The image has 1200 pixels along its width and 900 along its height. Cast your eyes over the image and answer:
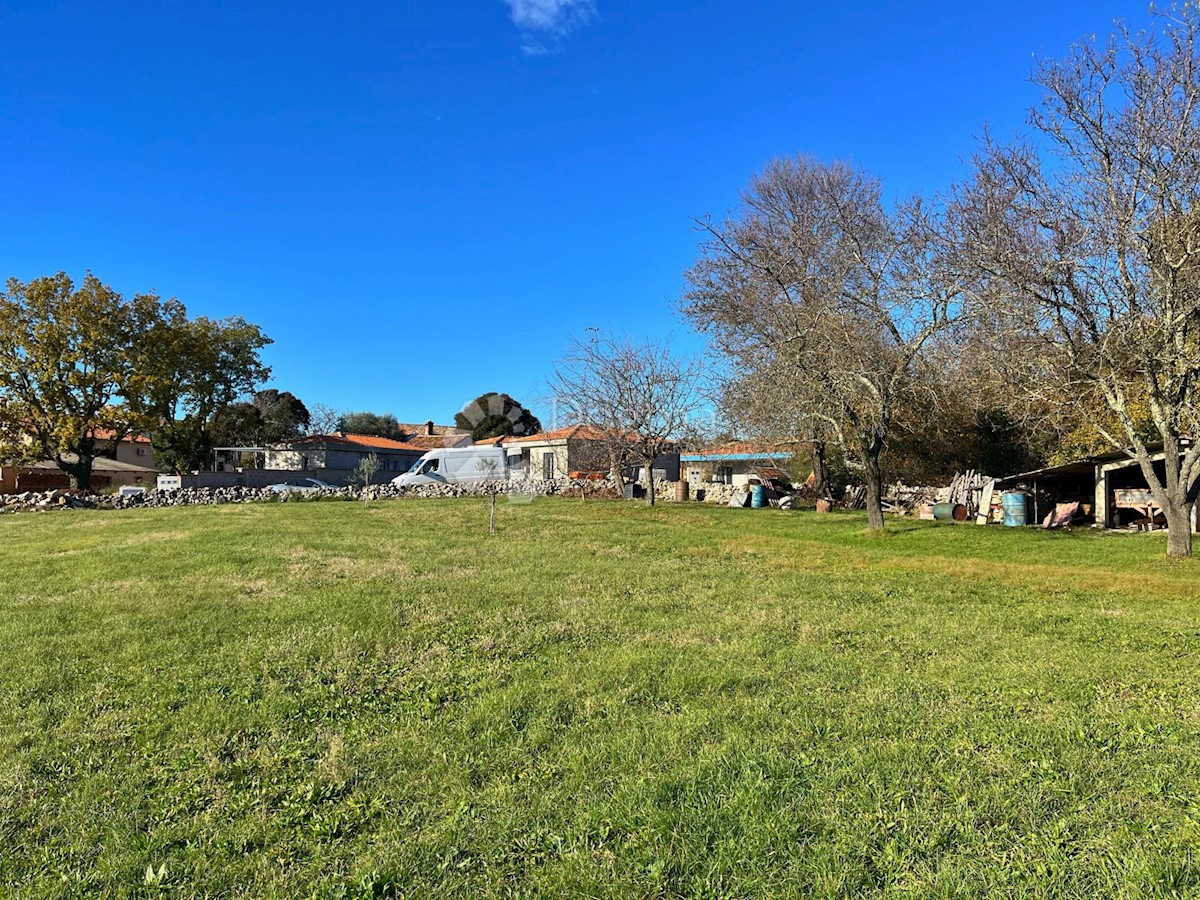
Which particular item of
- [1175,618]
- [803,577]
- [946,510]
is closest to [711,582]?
[803,577]

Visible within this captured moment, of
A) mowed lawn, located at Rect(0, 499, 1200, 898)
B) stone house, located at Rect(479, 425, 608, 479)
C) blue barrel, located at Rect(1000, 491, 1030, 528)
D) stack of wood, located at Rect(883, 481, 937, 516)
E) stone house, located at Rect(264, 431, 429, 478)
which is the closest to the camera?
mowed lawn, located at Rect(0, 499, 1200, 898)

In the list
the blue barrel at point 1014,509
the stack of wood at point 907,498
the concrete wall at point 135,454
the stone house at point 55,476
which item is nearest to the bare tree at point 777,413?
the stack of wood at point 907,498

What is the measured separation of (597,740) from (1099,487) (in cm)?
1657

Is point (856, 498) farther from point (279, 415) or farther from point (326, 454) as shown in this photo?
point (279, 415)

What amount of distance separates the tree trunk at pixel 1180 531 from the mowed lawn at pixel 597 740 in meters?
2.67

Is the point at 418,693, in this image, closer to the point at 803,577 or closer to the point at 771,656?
the point at 771,656

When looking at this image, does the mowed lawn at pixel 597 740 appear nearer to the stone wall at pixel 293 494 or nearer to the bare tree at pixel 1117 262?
the bare tree at pixel 1117 262

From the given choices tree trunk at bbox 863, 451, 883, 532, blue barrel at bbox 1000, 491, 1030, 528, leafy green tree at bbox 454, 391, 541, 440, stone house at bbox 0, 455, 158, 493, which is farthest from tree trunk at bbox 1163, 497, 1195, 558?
leafy green tree at bbox 454, 391, 541, 440

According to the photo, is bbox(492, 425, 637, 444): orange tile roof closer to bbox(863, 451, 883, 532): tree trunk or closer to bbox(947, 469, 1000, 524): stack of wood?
bbox(947, 469, 1000, 524): stack of wood

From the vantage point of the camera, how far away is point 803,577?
8.82 meters

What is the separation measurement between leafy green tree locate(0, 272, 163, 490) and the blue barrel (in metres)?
32.2

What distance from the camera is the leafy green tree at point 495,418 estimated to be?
188ft

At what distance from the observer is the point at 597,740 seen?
3596 mm

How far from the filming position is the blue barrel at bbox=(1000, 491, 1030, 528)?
16.2 meters
